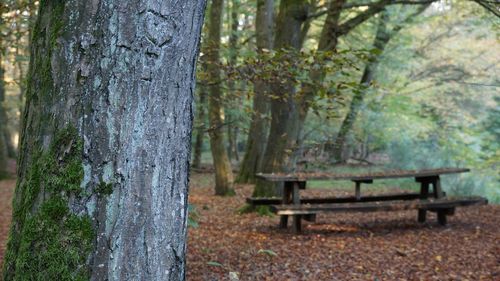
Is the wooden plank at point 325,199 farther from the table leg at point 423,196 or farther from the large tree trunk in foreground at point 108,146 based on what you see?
the large tree trunk in foreground at point 108,146

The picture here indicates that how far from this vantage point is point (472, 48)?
73.3 feet

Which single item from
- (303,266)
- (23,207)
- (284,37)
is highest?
(284,37)

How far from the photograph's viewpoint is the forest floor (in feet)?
18.5

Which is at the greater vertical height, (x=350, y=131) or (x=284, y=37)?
(x=284, y=37)

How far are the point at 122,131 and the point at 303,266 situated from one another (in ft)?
14.4

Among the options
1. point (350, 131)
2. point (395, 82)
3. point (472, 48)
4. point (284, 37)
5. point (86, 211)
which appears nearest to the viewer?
point (86, 211)

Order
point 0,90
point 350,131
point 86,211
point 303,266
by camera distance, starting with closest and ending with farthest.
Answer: point 86,211 → point 303,266 → point 350,131 → point 0,90

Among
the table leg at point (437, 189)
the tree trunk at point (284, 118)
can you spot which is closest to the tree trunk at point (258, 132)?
the tree trunk at point (284, 118)

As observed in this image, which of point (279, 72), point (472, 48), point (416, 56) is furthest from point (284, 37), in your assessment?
point (472, 48)

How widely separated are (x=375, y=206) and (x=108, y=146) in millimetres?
6782

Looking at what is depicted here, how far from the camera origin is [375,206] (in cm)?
812

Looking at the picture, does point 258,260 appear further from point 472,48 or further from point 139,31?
point 472,48

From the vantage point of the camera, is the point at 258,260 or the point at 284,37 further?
the point at 284,37

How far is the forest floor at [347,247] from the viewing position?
5.65 metres
